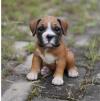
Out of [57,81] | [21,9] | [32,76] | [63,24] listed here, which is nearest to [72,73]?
[57,81]

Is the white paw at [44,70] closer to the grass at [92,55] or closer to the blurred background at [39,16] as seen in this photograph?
the blurred background at [39,16]

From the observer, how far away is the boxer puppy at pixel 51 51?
11.0 feet

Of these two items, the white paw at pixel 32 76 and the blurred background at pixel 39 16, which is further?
the blurred background at pixel 39 16

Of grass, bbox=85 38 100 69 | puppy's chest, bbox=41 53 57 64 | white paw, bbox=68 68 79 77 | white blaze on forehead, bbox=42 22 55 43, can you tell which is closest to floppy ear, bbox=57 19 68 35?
white blaze on forehead, bbox=42 22 55 43

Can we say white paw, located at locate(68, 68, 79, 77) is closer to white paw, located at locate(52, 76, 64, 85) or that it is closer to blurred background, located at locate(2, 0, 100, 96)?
white paw, located at locate(52, 76, 64, 85)

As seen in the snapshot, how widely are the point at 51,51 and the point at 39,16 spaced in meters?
2.21

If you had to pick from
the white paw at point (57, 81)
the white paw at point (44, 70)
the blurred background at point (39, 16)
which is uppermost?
the blurred background at point (39, 16)

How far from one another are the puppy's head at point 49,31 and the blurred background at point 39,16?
0.62 metres

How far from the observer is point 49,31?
333 cm

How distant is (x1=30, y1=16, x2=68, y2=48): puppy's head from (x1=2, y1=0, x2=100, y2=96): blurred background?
2.04 feet

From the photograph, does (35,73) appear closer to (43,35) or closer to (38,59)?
(38,59)

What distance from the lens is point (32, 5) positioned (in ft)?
20.6

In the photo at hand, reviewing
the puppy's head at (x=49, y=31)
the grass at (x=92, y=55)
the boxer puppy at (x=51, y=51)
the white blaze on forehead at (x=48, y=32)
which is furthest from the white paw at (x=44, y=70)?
the grass at (x=92, y=55)

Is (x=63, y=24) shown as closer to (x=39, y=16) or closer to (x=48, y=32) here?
(x=48, y=32)
